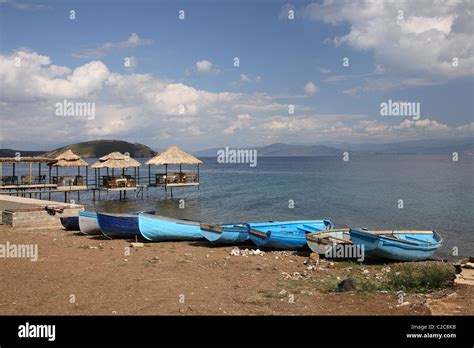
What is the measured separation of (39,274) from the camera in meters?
11.5

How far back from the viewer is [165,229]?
1747 centimetres

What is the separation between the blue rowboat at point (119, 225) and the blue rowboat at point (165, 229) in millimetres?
344

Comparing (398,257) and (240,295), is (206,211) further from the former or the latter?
(240,295)

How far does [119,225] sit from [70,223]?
2920 millimetres

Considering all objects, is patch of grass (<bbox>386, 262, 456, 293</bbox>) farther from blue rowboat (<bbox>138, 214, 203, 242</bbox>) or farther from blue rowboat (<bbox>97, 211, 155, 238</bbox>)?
blue rowboat (<bbox>97, 211, 155, 238</bbox>)

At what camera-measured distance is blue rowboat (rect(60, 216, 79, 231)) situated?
18.9 meters

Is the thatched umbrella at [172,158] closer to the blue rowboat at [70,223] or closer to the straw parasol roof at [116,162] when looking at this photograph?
the straw parasol roof at [116,162]

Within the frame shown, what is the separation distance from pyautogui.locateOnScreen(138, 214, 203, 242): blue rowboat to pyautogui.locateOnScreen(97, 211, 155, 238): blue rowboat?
344 mm
